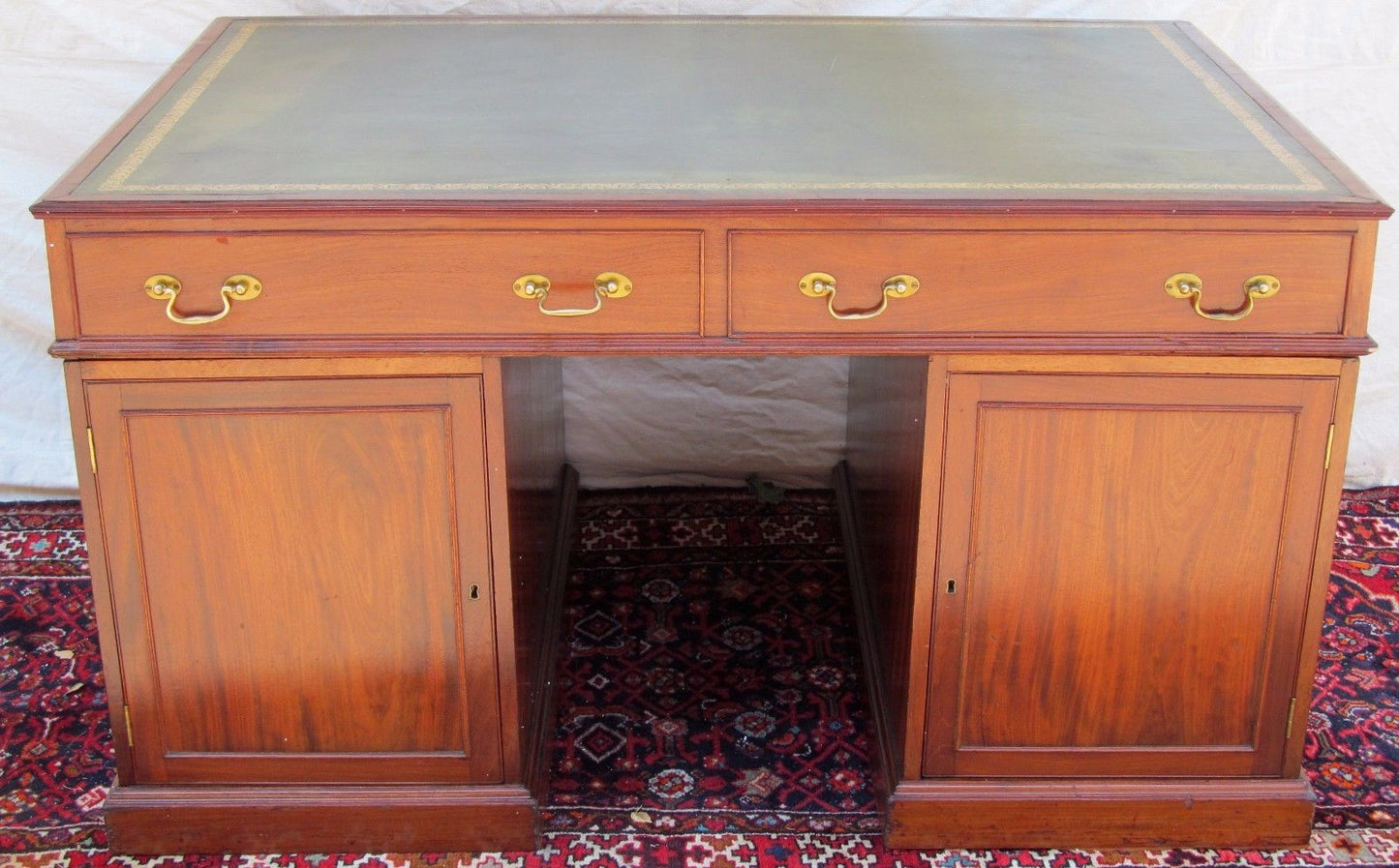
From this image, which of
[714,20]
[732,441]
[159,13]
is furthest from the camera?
[732,441]

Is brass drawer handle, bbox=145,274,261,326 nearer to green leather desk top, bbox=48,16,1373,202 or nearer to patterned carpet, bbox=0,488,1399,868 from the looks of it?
green leather desk top, bbox=48,16,1373,202

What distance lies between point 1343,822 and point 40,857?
1.67m

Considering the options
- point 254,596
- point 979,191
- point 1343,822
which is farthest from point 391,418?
point 1343,822

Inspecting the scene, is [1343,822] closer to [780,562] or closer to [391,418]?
[780,562]

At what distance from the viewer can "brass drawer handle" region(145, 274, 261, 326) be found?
1.55 metres

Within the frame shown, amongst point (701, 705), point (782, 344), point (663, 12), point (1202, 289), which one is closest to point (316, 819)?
point (701, 705)

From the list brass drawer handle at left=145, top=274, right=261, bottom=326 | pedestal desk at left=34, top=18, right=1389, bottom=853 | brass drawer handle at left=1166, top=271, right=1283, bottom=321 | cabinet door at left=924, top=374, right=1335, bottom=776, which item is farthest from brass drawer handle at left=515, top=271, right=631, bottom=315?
brass drawer handle at left=1166, top=271, right=1283, bottom=321

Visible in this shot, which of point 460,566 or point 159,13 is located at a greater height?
point 159,13

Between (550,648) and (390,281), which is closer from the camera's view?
(390,281)

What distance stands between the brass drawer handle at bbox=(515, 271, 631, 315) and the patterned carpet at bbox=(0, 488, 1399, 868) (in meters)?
0.72

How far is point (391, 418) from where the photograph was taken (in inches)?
65.2

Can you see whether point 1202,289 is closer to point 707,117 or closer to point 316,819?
point 707,117

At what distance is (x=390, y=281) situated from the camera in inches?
61.8

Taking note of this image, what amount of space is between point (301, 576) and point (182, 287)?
376 mm
